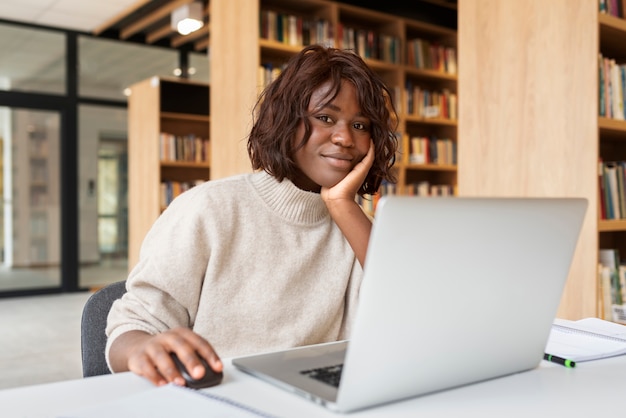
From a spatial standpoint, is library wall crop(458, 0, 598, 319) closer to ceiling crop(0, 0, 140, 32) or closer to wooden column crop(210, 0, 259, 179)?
wooden column crop(210, 0, 259, 179)

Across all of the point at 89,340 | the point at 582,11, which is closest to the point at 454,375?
the point at 89,340

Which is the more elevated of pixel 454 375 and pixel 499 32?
pixel 499 32

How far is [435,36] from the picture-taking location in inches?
225

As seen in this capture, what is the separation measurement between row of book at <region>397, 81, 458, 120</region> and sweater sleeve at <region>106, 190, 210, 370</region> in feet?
13.3

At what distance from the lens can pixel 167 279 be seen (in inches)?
44.1

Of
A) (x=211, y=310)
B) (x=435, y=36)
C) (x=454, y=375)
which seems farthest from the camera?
(x=435, y=36)

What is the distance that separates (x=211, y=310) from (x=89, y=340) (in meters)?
0.24

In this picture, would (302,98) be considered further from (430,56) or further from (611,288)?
(430,56)

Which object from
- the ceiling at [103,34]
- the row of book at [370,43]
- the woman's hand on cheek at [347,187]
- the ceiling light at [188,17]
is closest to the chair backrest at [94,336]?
the woman's hand on cheek at [347,187]

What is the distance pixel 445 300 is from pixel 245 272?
597 mm

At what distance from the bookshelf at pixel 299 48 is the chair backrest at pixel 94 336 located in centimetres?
248

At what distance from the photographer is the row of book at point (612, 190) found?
2.65 metres

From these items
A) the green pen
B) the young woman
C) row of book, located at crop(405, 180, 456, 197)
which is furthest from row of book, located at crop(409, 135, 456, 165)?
the green pen

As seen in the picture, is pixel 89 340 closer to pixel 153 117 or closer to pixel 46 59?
pixel 153 117
